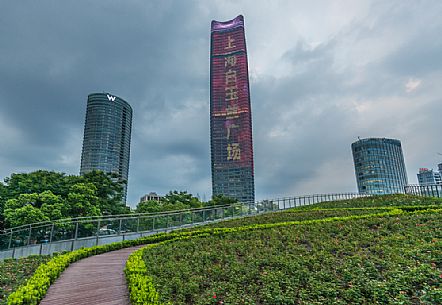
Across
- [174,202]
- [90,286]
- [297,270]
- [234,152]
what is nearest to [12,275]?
[90,286]

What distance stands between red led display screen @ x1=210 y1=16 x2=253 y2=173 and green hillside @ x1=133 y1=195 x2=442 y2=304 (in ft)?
397

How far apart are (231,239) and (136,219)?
7601 millimetres

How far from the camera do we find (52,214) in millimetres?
23625

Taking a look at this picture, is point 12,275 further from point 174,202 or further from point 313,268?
point 174,202

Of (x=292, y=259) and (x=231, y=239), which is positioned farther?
(x=231, y=239)

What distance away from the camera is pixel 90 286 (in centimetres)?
698

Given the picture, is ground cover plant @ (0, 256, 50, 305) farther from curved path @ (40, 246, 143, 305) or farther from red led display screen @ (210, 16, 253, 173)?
red led display screen @ (210, 16, 253, 173)

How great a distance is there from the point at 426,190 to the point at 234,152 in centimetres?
10640

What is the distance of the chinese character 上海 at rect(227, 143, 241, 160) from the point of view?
132 metres

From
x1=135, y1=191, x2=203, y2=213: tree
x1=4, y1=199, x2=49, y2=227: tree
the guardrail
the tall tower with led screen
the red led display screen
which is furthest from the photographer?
the red led display screen

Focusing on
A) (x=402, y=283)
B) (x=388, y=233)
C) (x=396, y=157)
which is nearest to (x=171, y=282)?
(x=402, y=283)

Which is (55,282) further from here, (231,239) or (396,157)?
(396,157)

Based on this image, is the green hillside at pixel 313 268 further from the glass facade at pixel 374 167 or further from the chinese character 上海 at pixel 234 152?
the glass facade at pixel 374 167

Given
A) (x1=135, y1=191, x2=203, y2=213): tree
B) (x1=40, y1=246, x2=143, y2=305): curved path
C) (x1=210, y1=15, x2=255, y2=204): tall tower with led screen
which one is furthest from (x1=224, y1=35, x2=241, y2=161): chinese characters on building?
(x1=40, y1=246, x2=143, y2=305): curved path
